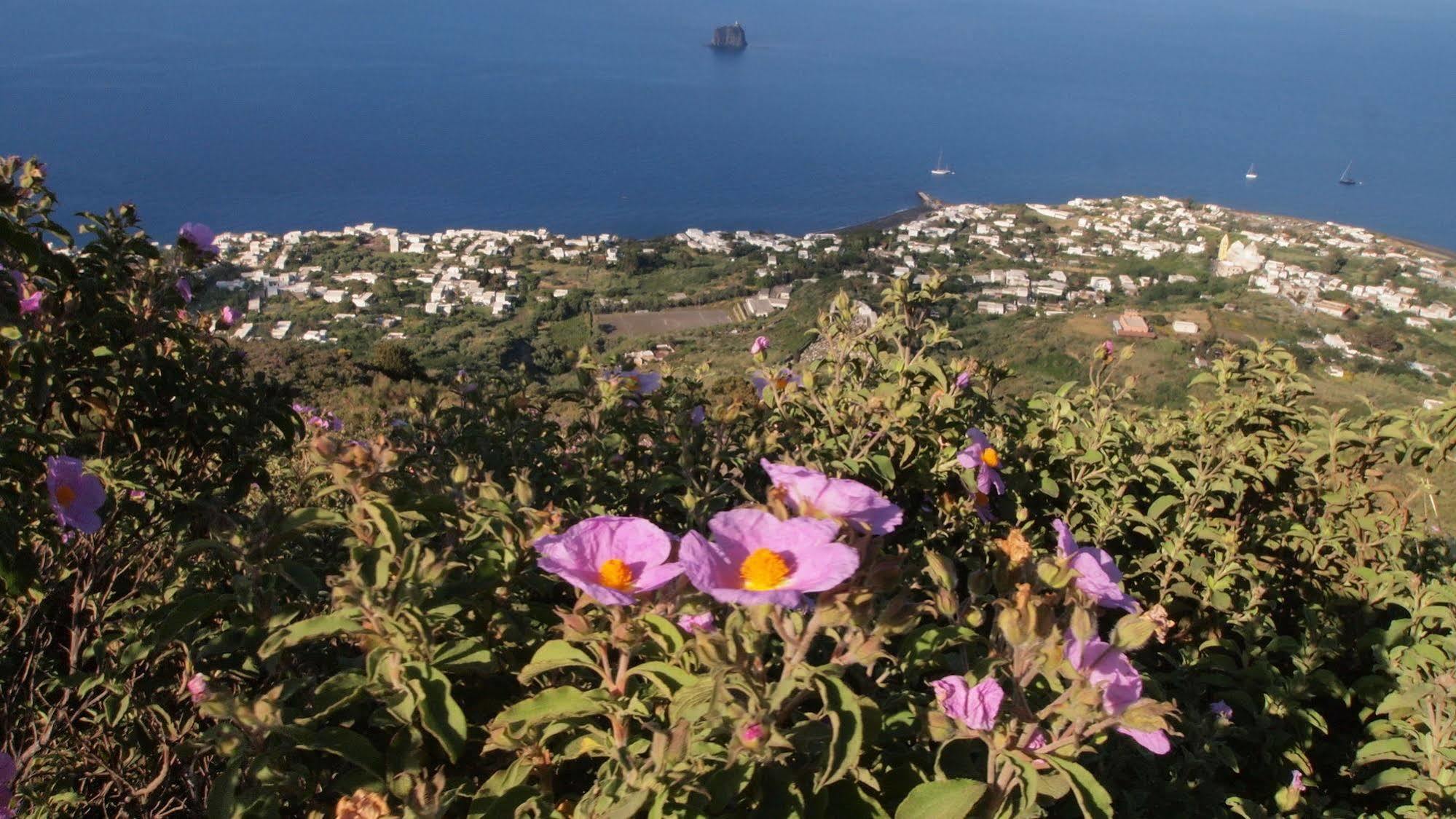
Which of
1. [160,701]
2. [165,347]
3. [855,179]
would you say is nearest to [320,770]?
[160,701]

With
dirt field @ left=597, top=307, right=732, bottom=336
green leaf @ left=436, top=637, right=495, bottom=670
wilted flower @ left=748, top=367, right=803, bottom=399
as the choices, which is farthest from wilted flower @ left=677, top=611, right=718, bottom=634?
dirt field @ left=597, top=307, right=732, bottom=336

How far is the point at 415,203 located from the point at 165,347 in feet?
164

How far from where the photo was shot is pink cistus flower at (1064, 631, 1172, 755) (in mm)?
1091

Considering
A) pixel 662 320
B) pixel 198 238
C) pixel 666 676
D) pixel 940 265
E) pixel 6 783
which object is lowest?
pixel 662 320

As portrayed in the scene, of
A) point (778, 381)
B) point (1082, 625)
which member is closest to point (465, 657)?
point (1082, 625)

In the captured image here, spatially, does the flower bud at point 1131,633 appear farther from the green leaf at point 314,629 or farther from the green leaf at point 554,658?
the green leaf at point 314,629

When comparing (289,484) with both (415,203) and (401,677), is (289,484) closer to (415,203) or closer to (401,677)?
(401,677)

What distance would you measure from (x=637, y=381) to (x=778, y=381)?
1.84 ft

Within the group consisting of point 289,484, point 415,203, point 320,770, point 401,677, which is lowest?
point 415,203

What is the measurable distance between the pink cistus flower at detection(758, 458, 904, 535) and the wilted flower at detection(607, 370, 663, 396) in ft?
4.82

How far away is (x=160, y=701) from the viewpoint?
1847 millimetres

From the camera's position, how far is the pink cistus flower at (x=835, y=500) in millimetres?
1145

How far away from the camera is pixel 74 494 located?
69.1 inches

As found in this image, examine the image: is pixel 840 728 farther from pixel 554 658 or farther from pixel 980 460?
pixel 980 460
